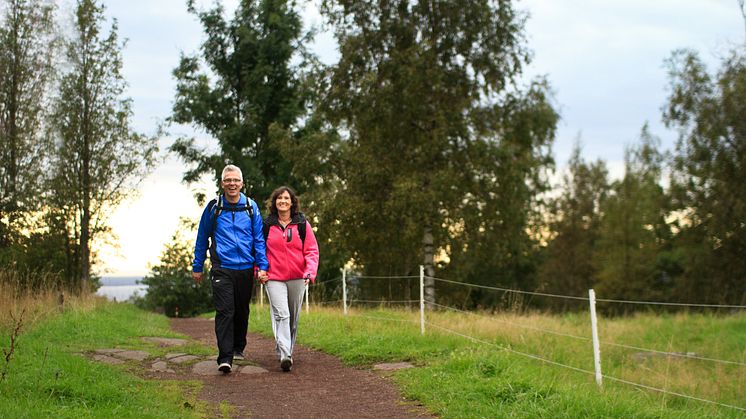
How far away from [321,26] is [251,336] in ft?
45.1

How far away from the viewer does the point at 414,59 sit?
21.5 meters

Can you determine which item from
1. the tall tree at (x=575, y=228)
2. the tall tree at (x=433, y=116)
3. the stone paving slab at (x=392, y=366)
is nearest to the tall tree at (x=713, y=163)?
the tall tree at (x=433, y=116)

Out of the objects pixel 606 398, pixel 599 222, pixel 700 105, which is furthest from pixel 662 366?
pixel 599 222

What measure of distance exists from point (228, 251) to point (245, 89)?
25254 millimetres

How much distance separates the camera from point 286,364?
325 inches

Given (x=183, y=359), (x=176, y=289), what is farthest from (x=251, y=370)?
(x=176, y=289)

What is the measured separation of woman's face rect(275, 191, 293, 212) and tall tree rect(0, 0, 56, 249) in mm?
20317

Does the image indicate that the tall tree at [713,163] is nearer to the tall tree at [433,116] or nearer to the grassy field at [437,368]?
the tall tree at [433,116]

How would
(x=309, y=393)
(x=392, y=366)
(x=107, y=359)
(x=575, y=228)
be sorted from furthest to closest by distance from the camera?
1. (x=575, y=228)
2. (x=107, y=359)
3. (x=392, y=366)
4. (x=309, y=393)

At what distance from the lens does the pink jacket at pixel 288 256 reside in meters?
8.34

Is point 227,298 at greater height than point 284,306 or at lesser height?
greater

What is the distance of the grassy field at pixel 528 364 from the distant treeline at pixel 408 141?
5.90 meters

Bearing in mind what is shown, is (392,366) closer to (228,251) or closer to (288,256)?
(288,256)

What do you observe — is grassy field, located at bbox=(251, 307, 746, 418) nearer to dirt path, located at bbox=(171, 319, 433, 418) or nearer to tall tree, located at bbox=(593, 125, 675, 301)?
dirt path, located at bbox=(171, 319, 433, 418)
